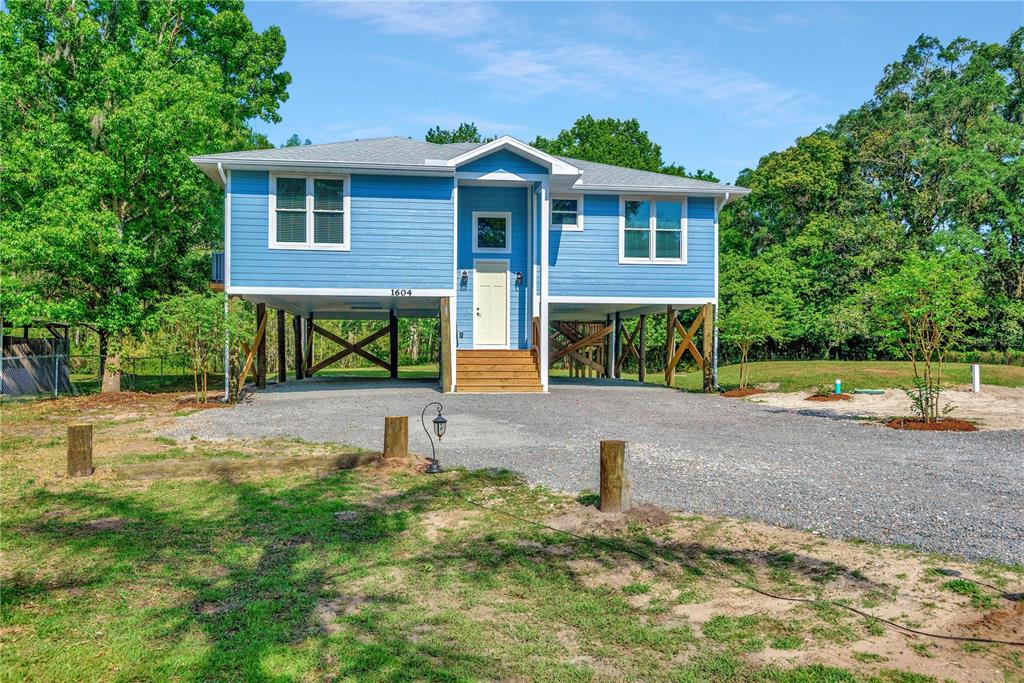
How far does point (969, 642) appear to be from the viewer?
431cm

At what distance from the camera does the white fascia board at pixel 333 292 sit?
59.5 ft

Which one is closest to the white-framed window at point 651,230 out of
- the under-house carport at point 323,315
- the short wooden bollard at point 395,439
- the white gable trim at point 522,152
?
the white gable trim at point 522,152

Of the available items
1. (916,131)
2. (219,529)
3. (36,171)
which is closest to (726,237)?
(916,131)

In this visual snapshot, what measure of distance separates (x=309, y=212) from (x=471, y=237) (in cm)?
455

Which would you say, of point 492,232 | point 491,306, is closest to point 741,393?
point 491,306

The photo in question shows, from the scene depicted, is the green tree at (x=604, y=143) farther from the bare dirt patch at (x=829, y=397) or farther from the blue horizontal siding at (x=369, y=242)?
the bare dirt patch at (x=829, y=397)

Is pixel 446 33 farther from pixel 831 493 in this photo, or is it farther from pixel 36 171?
pixel 831 493

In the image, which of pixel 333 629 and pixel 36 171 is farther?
pixel 36 171

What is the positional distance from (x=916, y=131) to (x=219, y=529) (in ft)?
131

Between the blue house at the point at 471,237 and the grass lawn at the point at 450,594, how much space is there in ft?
37.0

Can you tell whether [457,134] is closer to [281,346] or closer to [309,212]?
[281,346]

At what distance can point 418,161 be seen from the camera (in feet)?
61.9

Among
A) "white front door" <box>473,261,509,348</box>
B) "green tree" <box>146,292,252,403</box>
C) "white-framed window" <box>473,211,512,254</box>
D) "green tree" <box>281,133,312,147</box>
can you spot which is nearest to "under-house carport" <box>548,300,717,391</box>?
"white front door" <box>473,261,509,348</box>

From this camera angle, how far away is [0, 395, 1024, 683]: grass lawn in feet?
13.6
